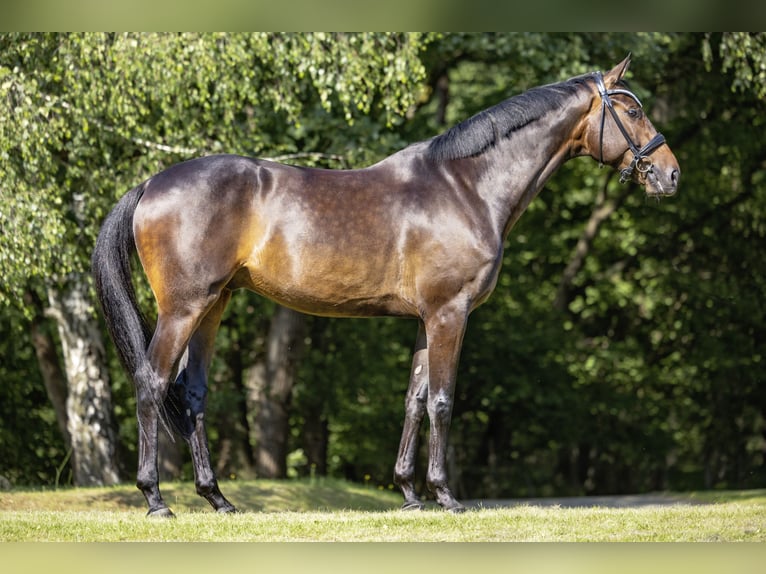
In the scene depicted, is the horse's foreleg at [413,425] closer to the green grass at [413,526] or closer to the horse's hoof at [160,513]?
the green grass at [413,526]

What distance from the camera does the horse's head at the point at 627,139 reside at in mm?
7922

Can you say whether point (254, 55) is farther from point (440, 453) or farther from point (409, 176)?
point (440, 453)

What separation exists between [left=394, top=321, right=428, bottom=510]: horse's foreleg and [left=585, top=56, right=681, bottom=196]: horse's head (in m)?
2.01

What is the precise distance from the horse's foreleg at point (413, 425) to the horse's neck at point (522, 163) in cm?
111

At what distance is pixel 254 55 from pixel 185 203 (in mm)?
4909

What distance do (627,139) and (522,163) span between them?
83cm

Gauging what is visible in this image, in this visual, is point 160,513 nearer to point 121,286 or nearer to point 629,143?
point 121,286

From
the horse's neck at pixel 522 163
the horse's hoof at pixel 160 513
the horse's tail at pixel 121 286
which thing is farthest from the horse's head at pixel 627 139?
the horse's hoof at pixel 160 513

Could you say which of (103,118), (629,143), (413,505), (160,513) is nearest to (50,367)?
(103,118)

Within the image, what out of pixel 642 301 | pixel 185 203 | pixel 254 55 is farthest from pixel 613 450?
pixel 185 203

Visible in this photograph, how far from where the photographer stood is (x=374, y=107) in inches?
610

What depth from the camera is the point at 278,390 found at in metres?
16.8

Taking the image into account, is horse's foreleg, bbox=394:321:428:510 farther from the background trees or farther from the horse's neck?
the background trees

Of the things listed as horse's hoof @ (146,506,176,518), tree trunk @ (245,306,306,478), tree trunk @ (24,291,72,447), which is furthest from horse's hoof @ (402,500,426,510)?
tree trunk @ (24,291,72,447)
